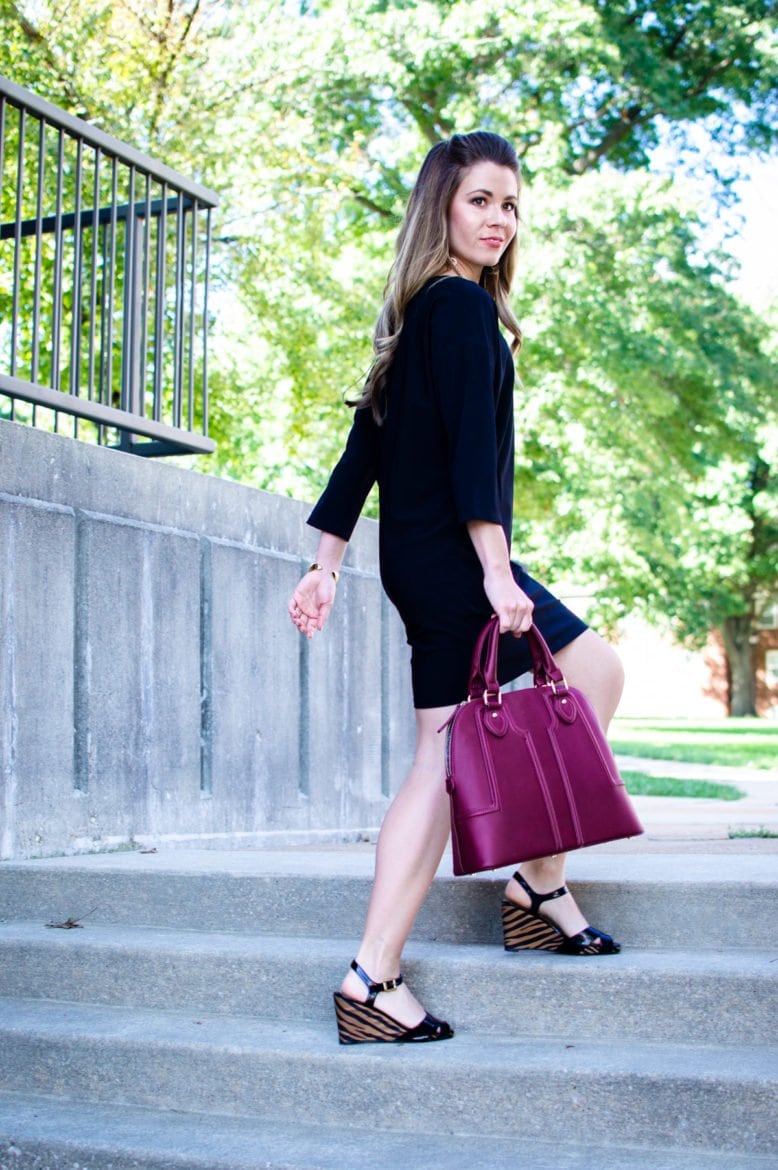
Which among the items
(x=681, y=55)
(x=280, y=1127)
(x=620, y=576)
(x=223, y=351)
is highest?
(x=681, y=55)

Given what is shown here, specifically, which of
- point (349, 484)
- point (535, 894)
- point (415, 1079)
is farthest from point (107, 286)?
point (415, 1079)

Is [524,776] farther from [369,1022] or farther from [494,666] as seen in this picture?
[369,1022]

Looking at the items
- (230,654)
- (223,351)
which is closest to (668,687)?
(223,351)

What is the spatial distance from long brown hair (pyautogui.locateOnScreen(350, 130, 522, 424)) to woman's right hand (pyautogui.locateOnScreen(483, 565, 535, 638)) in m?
0.53

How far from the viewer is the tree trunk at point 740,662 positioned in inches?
1719

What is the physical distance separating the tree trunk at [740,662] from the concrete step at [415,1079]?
41.5 m

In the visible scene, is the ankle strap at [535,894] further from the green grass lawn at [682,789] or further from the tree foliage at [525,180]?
the tree foliage at [525,180]

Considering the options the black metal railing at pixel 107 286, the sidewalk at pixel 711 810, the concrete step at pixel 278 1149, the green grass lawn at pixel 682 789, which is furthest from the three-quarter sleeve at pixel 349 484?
the green grass lawn at pixel 682 789

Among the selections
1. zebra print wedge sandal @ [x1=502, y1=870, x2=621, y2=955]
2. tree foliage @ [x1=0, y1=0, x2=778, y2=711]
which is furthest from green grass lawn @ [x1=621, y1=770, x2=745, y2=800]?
zebra print wedge sandal @ [x1=502, y1=870, x2=621, y2=955]

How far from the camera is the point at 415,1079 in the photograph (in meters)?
2.95

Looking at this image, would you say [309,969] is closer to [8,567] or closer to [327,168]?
[8,567]

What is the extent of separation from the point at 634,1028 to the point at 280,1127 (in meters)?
0.82

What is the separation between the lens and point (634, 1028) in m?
3.13

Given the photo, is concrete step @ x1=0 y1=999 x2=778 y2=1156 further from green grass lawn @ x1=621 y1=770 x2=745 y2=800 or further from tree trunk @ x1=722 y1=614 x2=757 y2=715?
tree trunk @ x1=722 y1=614 x2=757 y2=715
